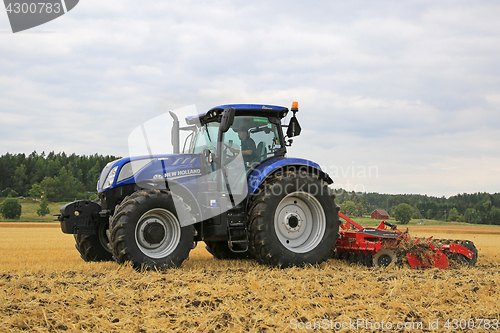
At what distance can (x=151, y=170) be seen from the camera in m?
6.41

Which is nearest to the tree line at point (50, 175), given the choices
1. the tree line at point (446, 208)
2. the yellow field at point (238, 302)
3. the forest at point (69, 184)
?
the forest at point (69, 184)

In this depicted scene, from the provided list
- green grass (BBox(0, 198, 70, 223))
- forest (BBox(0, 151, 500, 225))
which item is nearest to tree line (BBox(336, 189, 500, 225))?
forest (BBox(0, 151, 500, 225))

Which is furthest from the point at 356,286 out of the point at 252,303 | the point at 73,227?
the point at 73,227

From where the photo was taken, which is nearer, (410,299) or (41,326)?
(41,326)

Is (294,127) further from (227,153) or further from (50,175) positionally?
(50,175)

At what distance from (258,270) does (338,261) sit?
7.54 ft

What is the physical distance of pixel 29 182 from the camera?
77.7 meters

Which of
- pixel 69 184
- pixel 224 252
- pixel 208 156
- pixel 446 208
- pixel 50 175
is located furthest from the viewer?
pixel 446 208

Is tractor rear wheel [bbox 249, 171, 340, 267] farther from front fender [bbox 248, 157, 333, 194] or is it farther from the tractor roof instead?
the tractor roof

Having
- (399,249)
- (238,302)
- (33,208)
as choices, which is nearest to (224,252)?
(399,249)

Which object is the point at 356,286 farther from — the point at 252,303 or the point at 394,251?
the point at 394,251

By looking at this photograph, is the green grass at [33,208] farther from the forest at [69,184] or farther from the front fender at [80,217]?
the front fender at [80,217]

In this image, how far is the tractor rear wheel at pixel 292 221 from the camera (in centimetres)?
643

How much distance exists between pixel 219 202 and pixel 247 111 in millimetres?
1741
